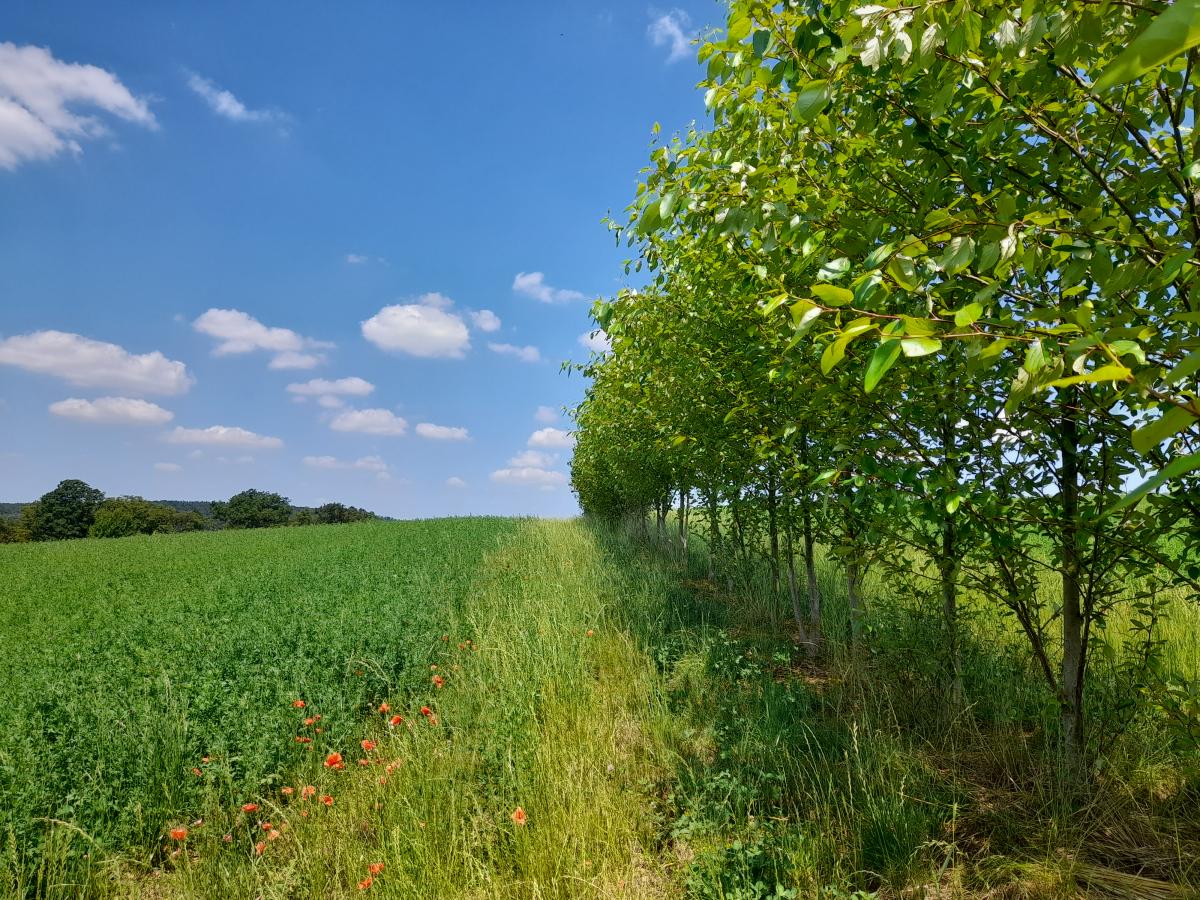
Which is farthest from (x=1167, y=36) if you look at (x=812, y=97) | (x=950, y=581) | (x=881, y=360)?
(x=950, y=581)

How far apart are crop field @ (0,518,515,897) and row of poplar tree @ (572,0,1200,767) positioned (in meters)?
4.63

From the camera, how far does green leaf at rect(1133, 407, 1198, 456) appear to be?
2.81 ft

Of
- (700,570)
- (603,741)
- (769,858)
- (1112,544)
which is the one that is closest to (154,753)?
(603,741)

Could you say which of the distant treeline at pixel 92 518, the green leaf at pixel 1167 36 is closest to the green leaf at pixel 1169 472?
the green leaf at pixel 1167 36

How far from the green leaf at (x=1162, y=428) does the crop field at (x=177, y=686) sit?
5.02 metres

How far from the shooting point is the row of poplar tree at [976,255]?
1671 mm

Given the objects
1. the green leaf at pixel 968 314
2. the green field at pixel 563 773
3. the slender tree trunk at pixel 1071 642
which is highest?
A: the green leaf at pixel 968 314

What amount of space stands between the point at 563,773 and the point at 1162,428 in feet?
12.8

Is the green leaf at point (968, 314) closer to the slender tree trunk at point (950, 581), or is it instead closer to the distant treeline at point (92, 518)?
the slender tree trunk at point (950, 581)

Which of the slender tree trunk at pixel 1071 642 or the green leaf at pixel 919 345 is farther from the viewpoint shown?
the slender tree trunk at pixel 1071 642

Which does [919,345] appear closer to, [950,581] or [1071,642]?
[950,581]

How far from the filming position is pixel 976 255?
210cm

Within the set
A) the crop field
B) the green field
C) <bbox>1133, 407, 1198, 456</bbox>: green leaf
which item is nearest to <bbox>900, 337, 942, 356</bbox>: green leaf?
<bbox>1133, 407, 1198, 456</bbox>: green leaf

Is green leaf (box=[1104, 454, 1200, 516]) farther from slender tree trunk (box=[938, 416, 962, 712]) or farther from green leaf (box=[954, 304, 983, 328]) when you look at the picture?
slender tree trunk (box=[938, 416, 962, 712])
